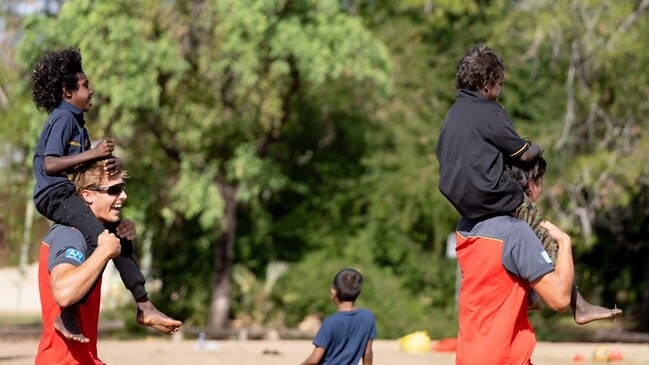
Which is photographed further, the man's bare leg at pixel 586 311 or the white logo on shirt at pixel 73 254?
the man's bare leg at pixel 586 311

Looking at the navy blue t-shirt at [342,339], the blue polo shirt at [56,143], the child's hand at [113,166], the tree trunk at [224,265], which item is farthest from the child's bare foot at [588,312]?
the tree trunk at [224,265]

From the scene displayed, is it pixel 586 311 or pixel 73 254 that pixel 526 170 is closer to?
pixel 586 311

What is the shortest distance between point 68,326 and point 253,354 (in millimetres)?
10422

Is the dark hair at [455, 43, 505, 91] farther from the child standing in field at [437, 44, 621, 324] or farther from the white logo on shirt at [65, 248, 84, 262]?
the white logo on shirt at [65, 248, 84, 262]

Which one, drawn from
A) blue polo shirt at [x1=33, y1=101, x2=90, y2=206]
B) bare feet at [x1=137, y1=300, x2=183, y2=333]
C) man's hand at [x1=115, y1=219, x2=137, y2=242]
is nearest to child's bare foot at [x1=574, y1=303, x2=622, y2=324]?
bare feet at [x1=137, y1=300, x2=183, y2=333]

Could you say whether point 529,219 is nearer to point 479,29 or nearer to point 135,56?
point 135,56

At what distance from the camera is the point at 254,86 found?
2269 centimetres

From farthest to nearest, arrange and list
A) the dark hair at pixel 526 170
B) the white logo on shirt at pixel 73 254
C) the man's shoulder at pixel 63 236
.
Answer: the dark hair at pixel 526 170
the man's shoulder at pixel 63 236
the white logo on shirt at pixel 73 254

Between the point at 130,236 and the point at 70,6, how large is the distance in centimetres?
1635

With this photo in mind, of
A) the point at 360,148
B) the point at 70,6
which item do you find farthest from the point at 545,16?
the point at 70,6

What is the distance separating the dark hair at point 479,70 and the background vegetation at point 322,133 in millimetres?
15263

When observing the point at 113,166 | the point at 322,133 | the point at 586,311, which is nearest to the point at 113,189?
the point at 113,166

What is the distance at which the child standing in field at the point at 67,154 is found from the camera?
18.6ft

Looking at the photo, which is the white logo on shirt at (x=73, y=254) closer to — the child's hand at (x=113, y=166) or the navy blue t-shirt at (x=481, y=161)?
the child's hand at (x=113, y=166)
